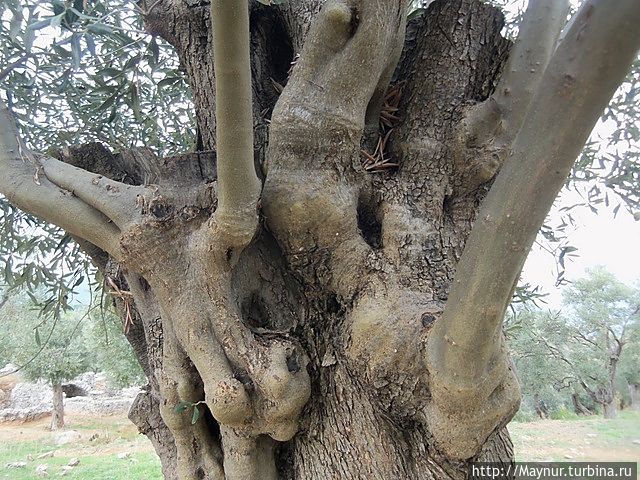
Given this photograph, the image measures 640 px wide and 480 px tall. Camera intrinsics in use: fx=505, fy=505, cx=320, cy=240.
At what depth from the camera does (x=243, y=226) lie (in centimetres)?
181

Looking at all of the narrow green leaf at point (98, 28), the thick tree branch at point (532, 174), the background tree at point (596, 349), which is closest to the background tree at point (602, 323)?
the background tree at point (596, 349)

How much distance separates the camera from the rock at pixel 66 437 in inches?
517

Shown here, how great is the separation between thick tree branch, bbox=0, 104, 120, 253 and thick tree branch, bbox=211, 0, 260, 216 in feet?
2.32

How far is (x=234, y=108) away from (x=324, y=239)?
0.73 meters

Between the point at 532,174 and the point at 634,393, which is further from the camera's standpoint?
the point at 634,393

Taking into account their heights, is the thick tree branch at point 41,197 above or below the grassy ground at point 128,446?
above

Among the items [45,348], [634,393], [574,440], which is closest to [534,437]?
[574,440]

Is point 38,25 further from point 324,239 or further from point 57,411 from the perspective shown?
point 57,411

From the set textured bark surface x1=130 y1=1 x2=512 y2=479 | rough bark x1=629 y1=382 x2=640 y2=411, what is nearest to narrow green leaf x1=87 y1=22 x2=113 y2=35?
textured bark surface x1=130 y1=1 x2=512 y2=479

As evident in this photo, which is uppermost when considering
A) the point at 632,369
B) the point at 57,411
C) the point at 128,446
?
the point at 632,369

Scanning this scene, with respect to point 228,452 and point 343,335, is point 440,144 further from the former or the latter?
point 228,452

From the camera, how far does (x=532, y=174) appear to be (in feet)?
3.65

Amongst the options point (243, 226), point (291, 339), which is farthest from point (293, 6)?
point (291, 339)

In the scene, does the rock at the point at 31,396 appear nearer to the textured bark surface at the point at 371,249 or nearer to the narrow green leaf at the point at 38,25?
the narrow green leaf at the point at 38,25
